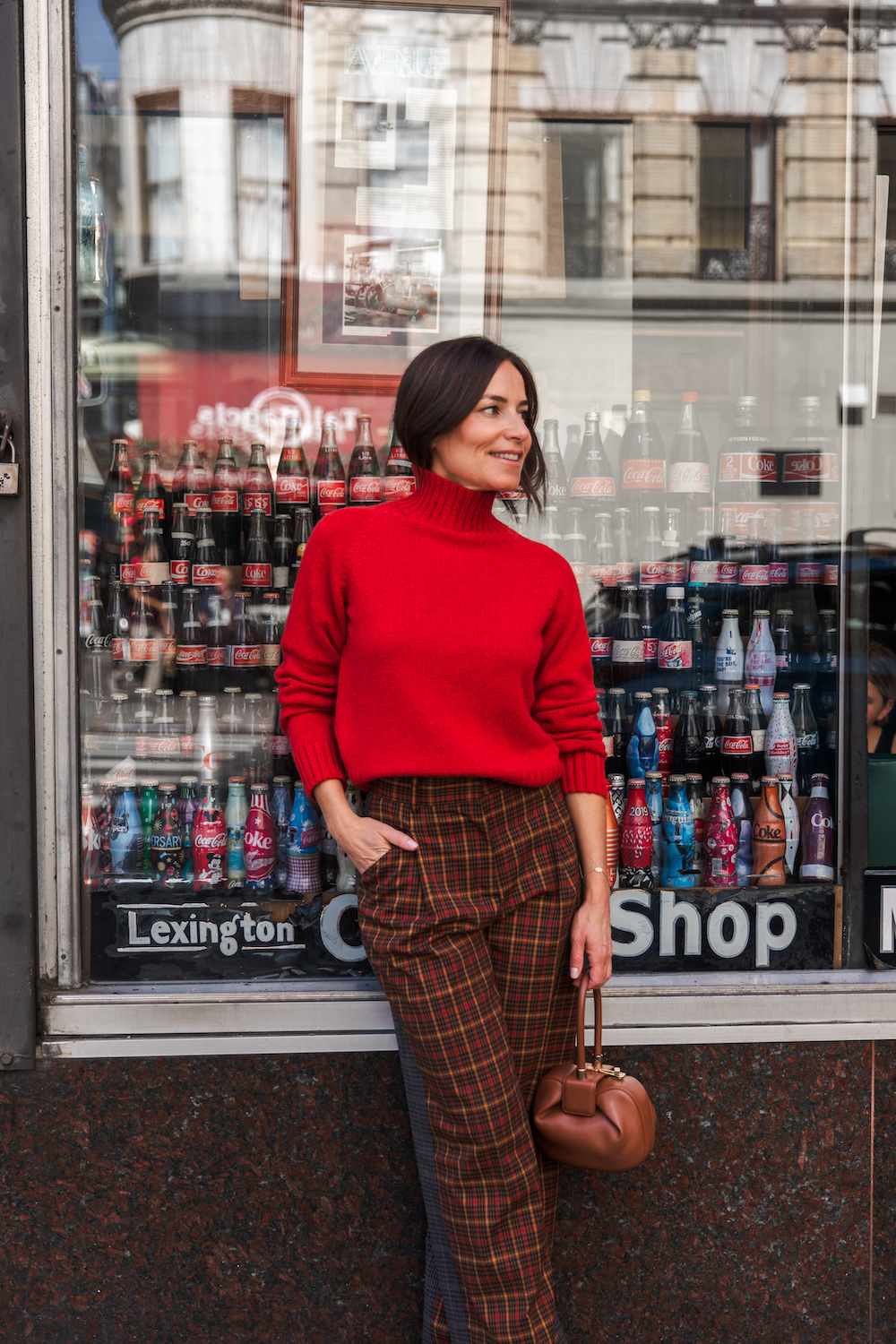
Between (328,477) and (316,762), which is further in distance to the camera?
(328,477)

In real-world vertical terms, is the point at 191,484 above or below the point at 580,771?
above

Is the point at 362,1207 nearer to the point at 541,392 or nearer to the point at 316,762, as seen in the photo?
the point at 316,762

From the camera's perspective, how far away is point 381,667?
1.99 metres

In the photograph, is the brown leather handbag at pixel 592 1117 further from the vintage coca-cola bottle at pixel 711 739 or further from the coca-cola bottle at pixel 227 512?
the coca-cola bottle at pixel 227 512

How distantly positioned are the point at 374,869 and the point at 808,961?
134cm

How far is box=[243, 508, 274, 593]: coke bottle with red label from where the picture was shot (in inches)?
115

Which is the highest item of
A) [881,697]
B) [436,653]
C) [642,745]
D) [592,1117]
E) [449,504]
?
[449,504]

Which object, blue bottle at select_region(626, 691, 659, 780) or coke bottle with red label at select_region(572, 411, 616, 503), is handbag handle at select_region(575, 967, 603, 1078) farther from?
coke bottle with red label at select_region(572, 411, 616, 503)

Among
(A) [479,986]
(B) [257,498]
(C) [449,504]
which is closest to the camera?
(A) [479,986]

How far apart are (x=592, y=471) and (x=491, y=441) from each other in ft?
4.25

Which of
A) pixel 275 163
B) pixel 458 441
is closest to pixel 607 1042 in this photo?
pixel 458 441

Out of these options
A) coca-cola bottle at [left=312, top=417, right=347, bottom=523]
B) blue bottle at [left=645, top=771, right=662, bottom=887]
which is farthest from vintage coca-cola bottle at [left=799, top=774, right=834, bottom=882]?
coca-cola bottle at [left=312, top=417, right=347, bottom=523]

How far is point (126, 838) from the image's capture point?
2736mm

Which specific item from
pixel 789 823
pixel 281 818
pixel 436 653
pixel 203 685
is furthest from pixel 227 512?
pixel 789 823
